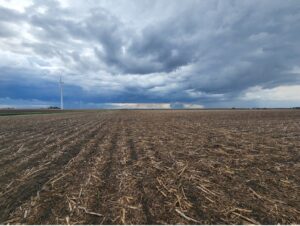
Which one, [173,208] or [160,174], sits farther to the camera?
[160,174]

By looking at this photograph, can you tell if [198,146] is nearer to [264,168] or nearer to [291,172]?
[264,168]

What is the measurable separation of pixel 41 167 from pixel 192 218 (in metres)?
6.44

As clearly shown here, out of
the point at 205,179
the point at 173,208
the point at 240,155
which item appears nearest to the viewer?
the point at 173,208

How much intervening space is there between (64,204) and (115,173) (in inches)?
89.0

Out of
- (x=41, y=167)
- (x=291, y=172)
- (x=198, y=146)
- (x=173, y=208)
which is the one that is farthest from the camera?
(x=198, y=146)

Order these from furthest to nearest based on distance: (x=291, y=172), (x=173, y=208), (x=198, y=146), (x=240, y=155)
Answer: (x=198, y=146)
(x=240, y=155)
(x=291, y=172)
(x=173, y=208)

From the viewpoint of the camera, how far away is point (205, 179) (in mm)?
6297

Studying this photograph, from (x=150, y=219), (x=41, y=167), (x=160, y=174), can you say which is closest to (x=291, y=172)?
(x=160, y=174)

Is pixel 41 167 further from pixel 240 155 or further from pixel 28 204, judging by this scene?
pixel 240 155

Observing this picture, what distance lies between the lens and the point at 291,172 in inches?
266

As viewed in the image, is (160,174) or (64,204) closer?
(64,204)

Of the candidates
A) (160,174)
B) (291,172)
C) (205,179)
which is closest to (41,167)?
(160,174)

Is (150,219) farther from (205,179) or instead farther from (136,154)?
(136,154)

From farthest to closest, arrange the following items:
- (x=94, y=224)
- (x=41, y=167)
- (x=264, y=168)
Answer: (x=41, y=167), (x=264, y=168), (x=94, y=224)
